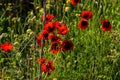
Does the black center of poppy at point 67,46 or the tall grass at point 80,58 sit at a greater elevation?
the black center of poppy at point 67,46

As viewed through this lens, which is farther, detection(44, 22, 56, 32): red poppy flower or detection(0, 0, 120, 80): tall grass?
detection(0, 0, 120, 80): tall grass

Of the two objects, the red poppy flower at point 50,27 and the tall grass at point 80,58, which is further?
the tall grass at point 80,58

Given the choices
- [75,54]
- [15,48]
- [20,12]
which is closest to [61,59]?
[75,54]

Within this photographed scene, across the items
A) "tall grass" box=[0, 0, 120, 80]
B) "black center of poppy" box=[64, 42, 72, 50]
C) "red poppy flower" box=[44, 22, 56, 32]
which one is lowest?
"tall grass" box=[0, 0, 120, 80]

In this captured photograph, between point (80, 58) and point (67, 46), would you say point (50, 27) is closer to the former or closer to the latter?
point (67, 46)

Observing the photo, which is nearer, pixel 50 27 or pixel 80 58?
pixel 50 27

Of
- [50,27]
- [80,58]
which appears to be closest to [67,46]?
[50,27]

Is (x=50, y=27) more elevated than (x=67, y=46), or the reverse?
(x=50, y=27)

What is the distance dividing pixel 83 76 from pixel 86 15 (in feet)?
1.36

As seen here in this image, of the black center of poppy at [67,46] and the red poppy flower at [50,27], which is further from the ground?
the red poppy flower at [50,27]

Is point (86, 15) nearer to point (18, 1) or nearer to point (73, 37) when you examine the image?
point (73, 37)

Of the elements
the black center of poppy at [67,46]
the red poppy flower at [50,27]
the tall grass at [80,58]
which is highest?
the red poppy flower at [50,27]

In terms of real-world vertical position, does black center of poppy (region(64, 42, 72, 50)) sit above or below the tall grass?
above

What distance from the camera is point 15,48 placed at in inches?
102
